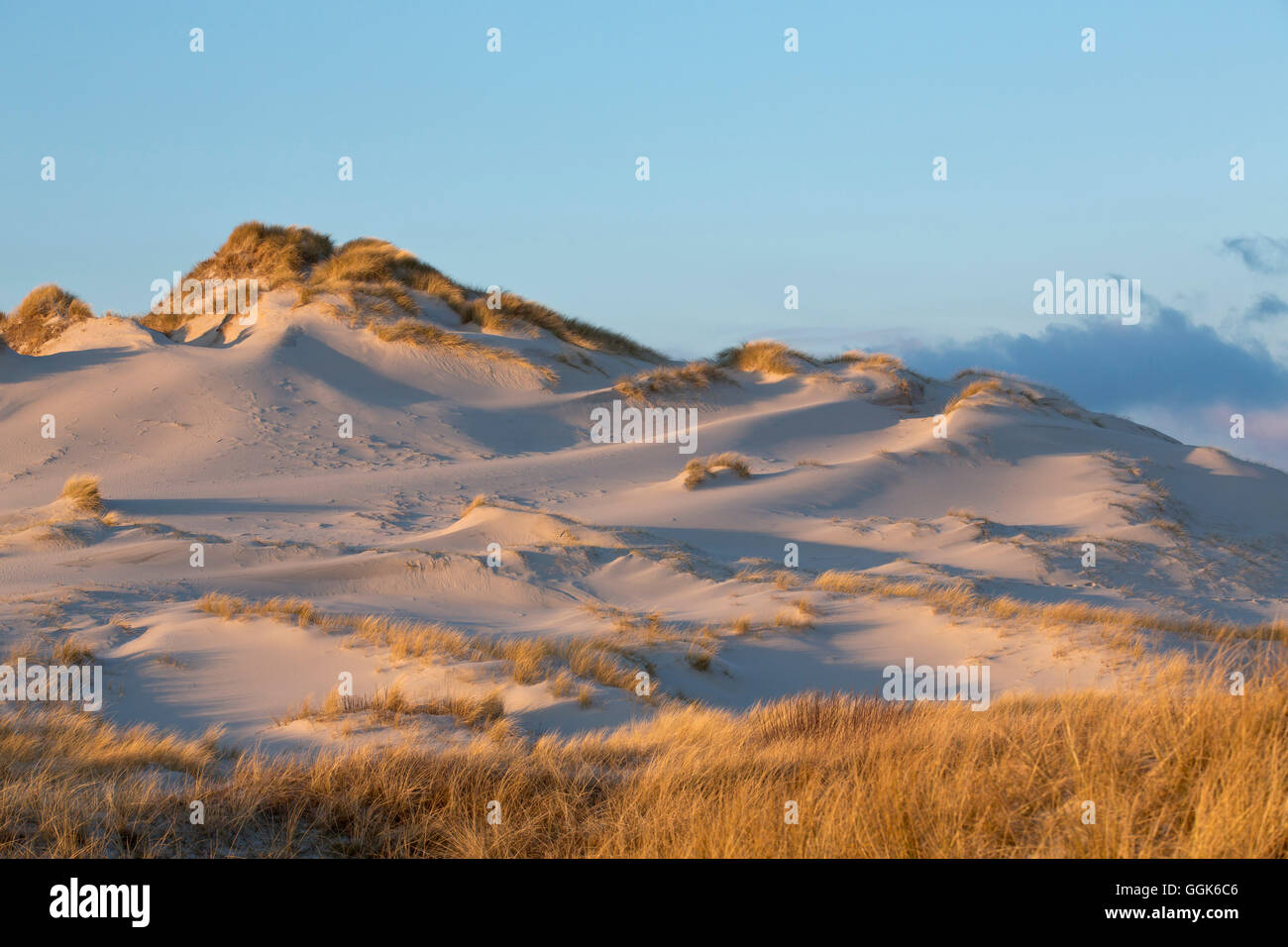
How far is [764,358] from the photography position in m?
26.8

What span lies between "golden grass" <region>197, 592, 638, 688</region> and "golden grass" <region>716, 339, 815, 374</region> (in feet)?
58.5

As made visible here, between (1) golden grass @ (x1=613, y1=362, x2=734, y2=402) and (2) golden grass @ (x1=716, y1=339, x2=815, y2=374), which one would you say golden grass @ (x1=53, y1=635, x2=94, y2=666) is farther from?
(2) golden grass @ (x1=716, y1=339, x2=815, y2=374)

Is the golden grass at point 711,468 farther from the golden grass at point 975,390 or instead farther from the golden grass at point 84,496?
the golden grass at point 84,496

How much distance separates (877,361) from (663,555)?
17443 millimetres

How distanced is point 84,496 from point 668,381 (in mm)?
13510

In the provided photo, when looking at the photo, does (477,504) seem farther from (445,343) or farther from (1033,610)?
(445,343)

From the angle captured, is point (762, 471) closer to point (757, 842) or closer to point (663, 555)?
point (663, 555)

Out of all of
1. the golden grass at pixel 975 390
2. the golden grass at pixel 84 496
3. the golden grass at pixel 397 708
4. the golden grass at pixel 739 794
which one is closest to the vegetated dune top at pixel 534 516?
the golden grass at pixel 397 708

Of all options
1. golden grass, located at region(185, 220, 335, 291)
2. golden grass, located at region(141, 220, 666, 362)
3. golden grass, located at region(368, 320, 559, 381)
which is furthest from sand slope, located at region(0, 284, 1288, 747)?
golden grass, located at region(185, 220, 335, 291)

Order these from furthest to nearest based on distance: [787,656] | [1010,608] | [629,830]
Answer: [1010,608] → [787,656] → [629,830]

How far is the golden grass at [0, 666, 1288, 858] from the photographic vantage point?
3693mm

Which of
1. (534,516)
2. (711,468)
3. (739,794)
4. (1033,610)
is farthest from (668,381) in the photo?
(739,794)
